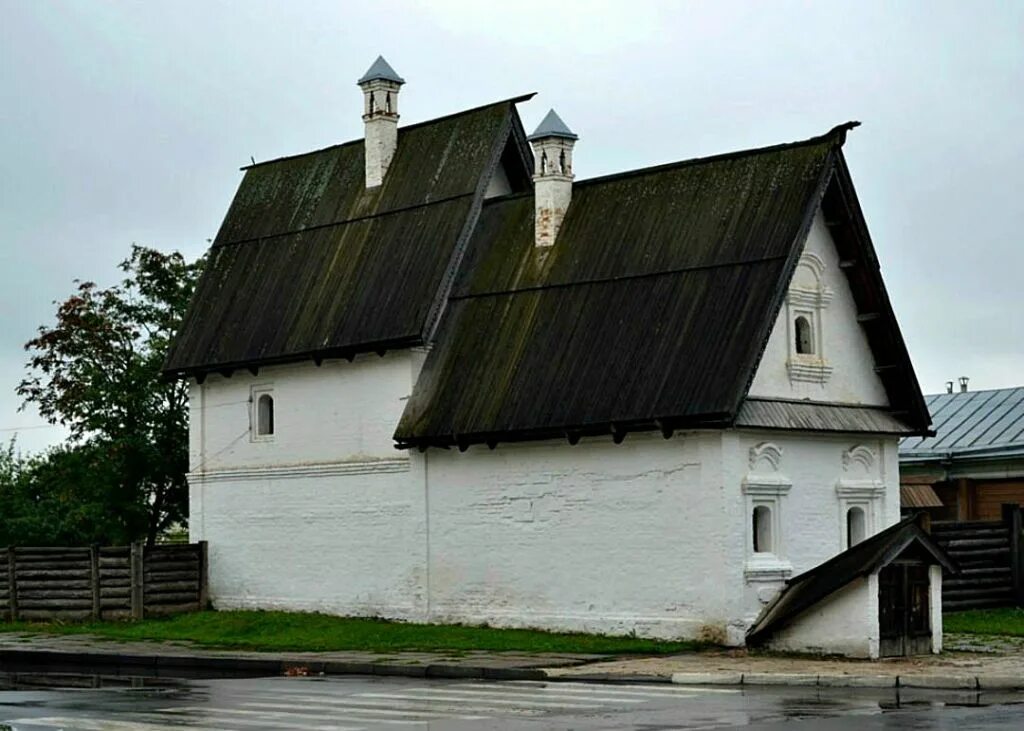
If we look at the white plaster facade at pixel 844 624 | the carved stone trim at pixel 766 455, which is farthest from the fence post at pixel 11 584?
the white plaster facade at pixel 844 624

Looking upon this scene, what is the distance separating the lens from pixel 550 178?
3228 cm

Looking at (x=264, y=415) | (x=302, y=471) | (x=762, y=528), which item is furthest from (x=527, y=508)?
(x=264, y=415)

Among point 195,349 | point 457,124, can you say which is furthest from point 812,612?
point 195,349

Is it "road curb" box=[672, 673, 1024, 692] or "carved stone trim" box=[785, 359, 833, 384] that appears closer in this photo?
"road curb" box=[672, 673, 1024, 692]

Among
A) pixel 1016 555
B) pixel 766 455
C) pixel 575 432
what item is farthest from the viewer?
pixel 1016 555

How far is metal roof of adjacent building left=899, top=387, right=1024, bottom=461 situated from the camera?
145ft

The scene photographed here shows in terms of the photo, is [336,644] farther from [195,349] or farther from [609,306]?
[195,349]

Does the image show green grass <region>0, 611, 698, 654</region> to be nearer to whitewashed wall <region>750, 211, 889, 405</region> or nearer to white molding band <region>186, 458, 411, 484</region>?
white molding band <region>186, 458, 411, 484</region>

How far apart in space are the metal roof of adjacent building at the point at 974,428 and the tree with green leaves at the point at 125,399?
1784 cm

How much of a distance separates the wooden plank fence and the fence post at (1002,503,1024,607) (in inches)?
616

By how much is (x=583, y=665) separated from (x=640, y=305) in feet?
22.3

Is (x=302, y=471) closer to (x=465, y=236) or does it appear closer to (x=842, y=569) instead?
(x=465, y=236)

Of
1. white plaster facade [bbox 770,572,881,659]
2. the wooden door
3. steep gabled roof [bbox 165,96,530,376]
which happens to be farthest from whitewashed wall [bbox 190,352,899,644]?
the wooden door

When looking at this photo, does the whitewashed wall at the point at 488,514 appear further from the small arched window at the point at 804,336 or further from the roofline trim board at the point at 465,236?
the small arched window at the point at 804,336
